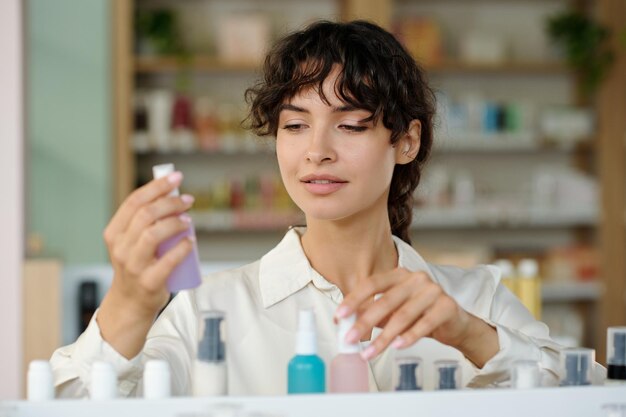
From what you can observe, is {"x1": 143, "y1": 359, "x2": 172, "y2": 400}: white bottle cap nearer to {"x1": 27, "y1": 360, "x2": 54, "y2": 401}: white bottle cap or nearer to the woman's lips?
{"x1": 27, "y1": 360, "x2": 54, "y2": 401}: white bottle cap

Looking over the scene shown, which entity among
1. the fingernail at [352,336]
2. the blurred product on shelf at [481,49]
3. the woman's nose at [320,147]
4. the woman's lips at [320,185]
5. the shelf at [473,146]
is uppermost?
the blurred product on shelf at [481,49]

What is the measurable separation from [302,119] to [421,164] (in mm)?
392

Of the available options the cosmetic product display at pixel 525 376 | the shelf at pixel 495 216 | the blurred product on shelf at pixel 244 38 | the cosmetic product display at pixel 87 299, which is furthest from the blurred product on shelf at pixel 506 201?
the cosmetic product display at pixel 525 376

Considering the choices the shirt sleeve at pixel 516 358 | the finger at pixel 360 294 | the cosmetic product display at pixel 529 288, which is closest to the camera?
the finger at pixel 360 294

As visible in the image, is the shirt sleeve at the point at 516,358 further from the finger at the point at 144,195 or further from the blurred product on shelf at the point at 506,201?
the blurred product on shelf at the point at 506,201

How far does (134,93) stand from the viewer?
208 inches

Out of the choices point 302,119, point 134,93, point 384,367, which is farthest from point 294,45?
point 134,93

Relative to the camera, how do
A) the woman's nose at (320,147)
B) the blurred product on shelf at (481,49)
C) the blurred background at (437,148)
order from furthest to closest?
the blurred product on shelf at (481,49)
the blurred background at (437,148)
the woman's nose at (320,147)

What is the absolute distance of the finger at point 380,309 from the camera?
1136 millimetres

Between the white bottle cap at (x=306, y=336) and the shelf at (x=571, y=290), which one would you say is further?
the shelf at (x=571, y=290)

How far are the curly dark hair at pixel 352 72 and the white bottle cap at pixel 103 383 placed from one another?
0.59m

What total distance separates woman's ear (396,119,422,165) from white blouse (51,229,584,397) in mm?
157

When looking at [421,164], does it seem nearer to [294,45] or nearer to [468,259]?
[294,45]

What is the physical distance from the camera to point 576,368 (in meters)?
1.13
